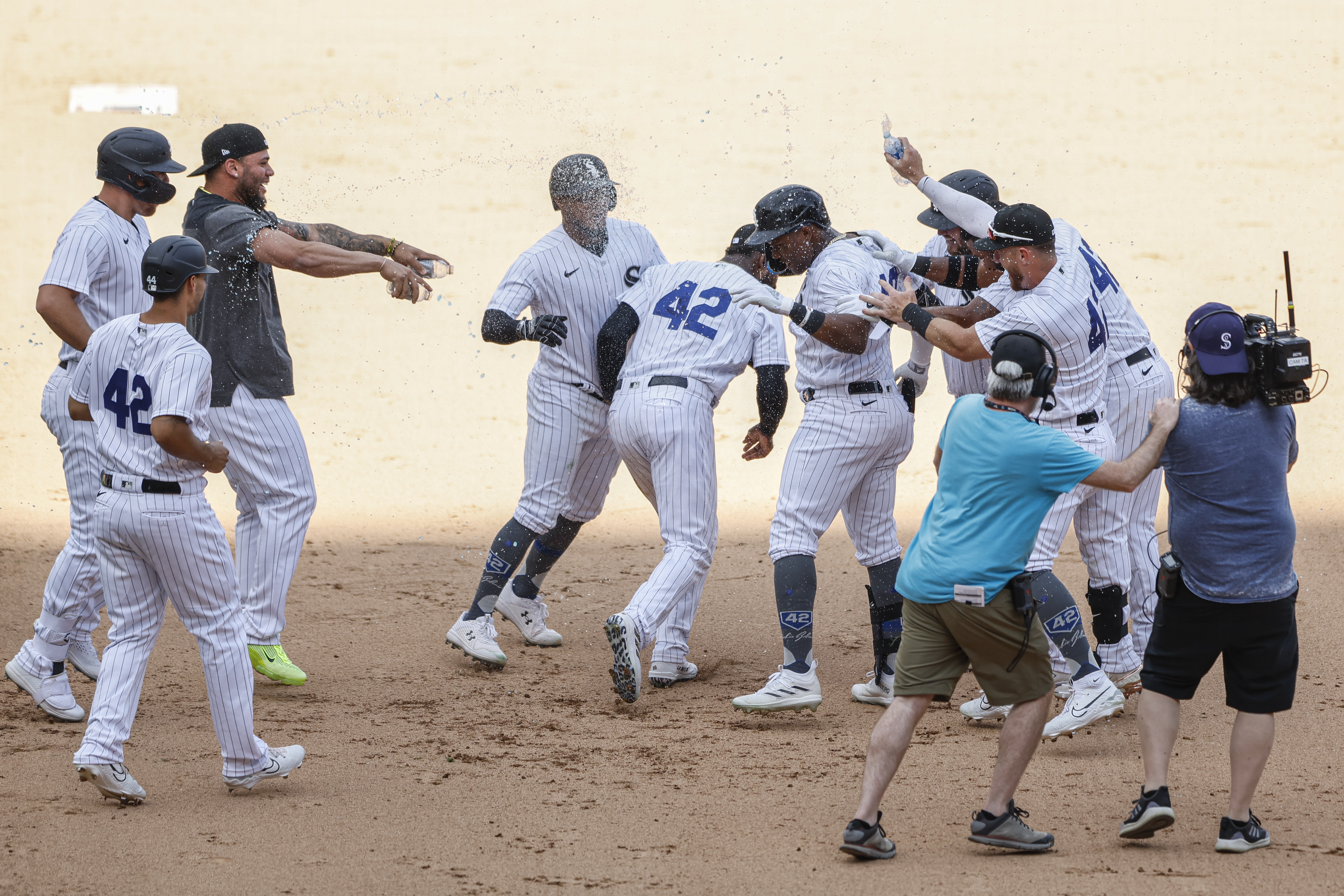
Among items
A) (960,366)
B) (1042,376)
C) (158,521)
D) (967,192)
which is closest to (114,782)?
(158,521)

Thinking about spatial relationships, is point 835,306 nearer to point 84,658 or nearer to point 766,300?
point 766,300

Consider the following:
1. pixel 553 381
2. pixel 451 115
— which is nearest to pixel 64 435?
pixel 553 381

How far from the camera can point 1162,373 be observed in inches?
206

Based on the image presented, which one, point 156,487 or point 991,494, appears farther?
point 156,487

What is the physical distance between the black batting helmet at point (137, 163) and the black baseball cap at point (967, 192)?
2.95m

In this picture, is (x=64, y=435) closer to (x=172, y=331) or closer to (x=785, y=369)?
(x=172, y=331)

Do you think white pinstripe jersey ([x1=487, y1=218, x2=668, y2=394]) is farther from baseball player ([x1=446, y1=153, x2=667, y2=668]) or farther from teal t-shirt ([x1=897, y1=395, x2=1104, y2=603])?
teal t-shirt ([x1=897, y1=395, x2=1104, y2=603])

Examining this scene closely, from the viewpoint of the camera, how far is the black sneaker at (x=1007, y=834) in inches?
139

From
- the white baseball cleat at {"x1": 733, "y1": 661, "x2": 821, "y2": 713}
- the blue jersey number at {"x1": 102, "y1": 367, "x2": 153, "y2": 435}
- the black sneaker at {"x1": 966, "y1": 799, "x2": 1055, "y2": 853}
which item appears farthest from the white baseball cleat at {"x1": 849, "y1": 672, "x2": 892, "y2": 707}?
the blue jersey number at {"x1": 102, "y1": 367, "x2": 153, "y2": 435}

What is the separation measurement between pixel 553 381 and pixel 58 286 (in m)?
1.96

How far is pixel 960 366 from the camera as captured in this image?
211 inches

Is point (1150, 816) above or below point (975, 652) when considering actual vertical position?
below

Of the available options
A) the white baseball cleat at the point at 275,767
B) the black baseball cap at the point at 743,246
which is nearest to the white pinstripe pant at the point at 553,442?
the black baseball cap at the point at 743,246

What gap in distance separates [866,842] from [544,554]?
2755 mm
